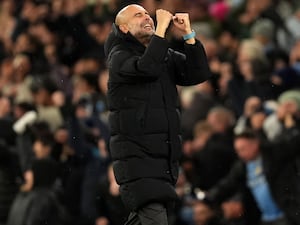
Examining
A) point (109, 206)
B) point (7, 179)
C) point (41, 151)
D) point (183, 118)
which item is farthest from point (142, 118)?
point (7, 179)

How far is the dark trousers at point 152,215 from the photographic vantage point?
916 cm

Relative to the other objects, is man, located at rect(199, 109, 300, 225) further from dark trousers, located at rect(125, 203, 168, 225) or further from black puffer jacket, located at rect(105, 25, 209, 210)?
dark trousers, located at rect(125, 203, 168, 225)

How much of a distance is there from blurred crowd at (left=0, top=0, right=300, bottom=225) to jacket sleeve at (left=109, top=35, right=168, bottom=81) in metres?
3.11

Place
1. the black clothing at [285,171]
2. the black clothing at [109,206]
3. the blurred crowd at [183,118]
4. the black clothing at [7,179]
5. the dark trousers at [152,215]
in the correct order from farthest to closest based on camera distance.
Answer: the black clothing at [7,179]
the black clothing at [109,206]
the blurred crowd at [183,118]
the black clothing at [285,171]
the dark trousers at [152,215]

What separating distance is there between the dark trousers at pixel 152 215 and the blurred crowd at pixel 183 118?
2.86 meters

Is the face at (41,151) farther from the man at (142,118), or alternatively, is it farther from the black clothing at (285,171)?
the man at (142,118)

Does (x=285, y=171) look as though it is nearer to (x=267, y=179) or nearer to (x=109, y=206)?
(x=267, y=179)

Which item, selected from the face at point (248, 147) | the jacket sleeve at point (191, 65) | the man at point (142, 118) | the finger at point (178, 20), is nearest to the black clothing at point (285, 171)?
the face at point (248, 147)

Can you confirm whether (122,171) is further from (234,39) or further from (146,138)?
(234,39)

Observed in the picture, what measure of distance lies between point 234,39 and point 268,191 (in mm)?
4436

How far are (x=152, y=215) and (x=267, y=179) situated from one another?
3000 millimetres

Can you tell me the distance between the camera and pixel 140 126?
A: 924cm

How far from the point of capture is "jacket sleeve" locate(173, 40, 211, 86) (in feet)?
31.2

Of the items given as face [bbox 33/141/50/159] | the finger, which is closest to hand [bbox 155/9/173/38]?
the finger
